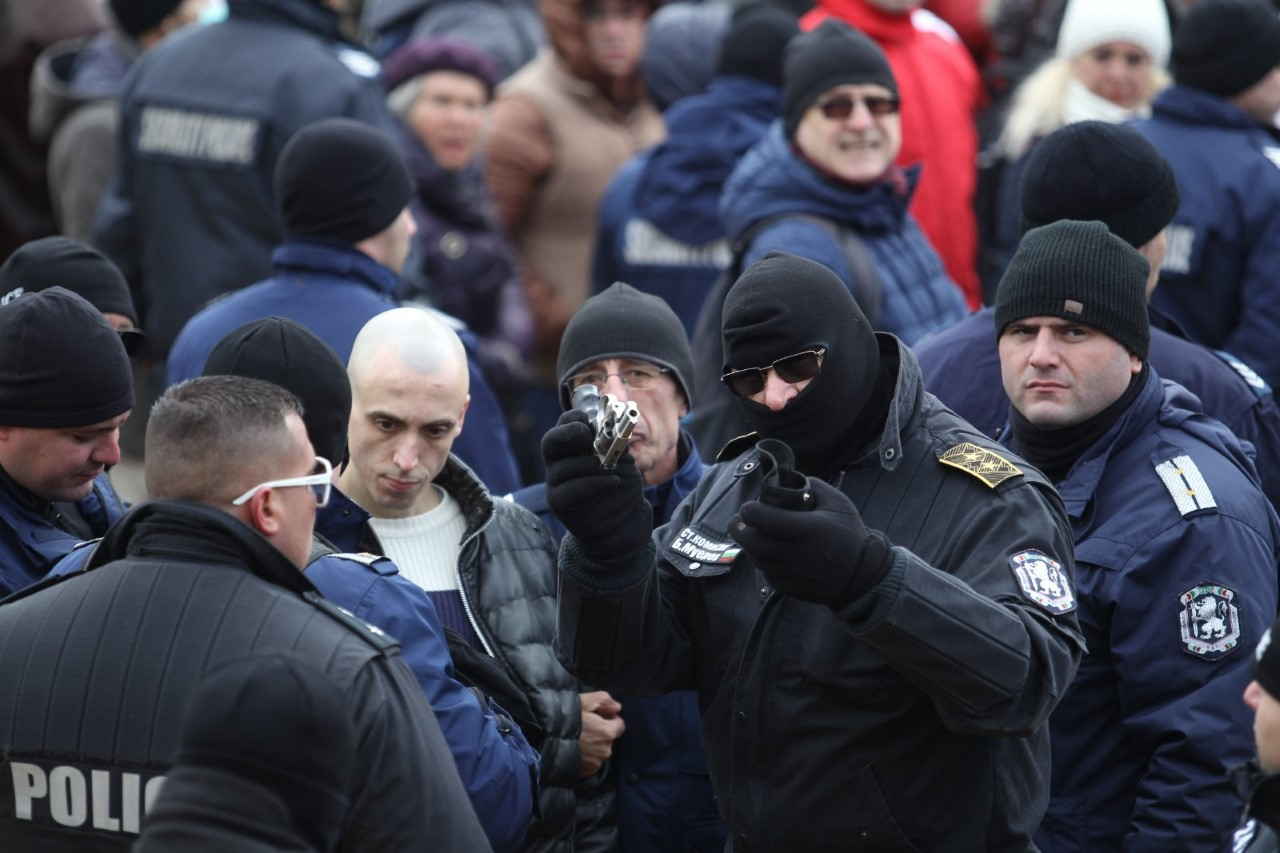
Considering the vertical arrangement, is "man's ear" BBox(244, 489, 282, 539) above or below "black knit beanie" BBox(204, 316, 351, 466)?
above

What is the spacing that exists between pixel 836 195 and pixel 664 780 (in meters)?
2.34

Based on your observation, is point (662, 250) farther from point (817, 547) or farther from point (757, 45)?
point (817, 547)

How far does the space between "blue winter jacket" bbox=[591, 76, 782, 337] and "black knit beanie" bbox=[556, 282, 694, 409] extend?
7.94ft

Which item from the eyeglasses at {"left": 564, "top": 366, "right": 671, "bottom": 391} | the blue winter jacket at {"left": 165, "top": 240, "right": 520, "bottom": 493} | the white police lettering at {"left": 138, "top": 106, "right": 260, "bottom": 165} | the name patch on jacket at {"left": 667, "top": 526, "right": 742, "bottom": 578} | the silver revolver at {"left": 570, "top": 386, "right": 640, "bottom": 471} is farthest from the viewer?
the white police lettering at {"left": 138, "top": 106, "right": 260, "bottom": 165}

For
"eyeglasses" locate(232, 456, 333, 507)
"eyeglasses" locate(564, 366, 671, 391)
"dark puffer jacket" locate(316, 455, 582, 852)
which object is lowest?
"dark puffer jacket" locate(316, 455, 582, 852)

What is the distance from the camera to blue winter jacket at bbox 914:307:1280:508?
486 cm

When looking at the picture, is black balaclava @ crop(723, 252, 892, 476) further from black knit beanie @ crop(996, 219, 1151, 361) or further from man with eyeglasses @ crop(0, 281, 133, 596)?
man with eyeglasses @ crop(0, 281, 133, 596)

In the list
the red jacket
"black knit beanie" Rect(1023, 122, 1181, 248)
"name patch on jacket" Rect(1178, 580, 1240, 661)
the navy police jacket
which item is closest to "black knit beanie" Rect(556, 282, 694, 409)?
"black knit beanie" Rect(1023, 122, 1181, 248)

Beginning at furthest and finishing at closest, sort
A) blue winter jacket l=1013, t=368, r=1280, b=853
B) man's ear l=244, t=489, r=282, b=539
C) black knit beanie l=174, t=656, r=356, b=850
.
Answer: blue winter jacket l=1013, t=368, r=1280, b=853, man's ear l=244, t=489, r=282, b=539, black knit beanie l=174, t=656, r=356, b=850

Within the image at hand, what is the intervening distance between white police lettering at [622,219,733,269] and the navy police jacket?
113cm

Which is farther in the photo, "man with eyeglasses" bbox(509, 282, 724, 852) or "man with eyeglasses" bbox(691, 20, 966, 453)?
"man with eyeglasses" bbox(691, 20, 966, 453)

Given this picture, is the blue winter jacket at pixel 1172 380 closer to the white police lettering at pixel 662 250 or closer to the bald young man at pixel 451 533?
the bald young man at pixel 451 533

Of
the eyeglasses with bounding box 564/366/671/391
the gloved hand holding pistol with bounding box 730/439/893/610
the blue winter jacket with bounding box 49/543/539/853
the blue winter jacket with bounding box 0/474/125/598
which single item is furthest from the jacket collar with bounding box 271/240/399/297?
the gloved hand holding pistol with bounding box 730/439/893/610

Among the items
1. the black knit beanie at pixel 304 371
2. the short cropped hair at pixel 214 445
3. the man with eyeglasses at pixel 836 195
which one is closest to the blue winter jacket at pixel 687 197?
the man with eyeglasses at pixel 836 195
